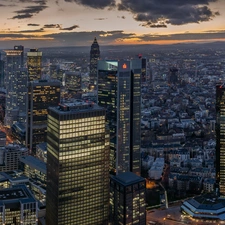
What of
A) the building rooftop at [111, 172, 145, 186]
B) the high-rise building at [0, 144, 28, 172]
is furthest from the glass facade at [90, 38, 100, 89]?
the building rooftop at [111, 172, 145, 186]

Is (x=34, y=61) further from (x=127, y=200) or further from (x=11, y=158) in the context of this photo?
(x=127, y=200)

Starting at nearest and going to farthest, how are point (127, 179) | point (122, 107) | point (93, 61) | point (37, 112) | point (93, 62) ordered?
1. point (127, 179)
2. point (122, 107)
3. point (37, 112)
4. point (93, 61)
5. point (93, 62)

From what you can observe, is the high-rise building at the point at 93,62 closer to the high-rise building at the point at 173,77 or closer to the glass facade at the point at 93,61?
the glass facade at the point at 93,61

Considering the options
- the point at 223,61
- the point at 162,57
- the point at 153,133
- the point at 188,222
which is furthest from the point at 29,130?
the point at 223,61

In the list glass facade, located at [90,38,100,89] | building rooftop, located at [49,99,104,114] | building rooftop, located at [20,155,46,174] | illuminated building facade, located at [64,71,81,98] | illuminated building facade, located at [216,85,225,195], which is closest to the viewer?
building rooftop, located at [49,99,104,114]

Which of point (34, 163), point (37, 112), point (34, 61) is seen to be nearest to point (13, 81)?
point (34, 61)

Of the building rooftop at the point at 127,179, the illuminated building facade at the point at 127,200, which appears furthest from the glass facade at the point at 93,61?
the illuminated building facade at the point at 127,200

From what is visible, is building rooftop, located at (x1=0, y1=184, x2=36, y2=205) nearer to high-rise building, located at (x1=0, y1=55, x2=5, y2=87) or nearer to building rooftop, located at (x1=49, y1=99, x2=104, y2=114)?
building rooftop, located at (x1=49, y1=99, x2=104, y2=114)
